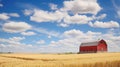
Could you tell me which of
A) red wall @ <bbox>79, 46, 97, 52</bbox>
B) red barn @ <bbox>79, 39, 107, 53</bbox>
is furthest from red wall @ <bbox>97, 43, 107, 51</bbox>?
red wall @ <bbox>79, 46, 97, 52</bbox>

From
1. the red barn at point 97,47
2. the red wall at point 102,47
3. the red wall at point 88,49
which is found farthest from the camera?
the red wall at point 88,49

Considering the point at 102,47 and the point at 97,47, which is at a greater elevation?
the point at 102,47

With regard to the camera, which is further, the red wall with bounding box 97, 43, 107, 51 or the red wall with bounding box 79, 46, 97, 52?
the red wall with bounding box 79, 46, 97, 52

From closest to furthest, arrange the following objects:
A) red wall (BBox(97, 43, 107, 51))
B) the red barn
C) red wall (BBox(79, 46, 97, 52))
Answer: the red barn < red wall (BBox(97, 43, 107, 51)) < red wall (BBox(79, 46, 97, 52))

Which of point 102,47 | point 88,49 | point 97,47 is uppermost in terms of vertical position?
point 102,47

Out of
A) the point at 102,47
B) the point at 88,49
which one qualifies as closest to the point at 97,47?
the point at 102,47

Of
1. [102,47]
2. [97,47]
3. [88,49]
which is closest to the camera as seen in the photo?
[97,47]

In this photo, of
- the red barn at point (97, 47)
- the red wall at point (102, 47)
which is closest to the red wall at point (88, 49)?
the red barn at point (97, 47)

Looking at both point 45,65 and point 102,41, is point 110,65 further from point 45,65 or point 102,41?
point 102,41

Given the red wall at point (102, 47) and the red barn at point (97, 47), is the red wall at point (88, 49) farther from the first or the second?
the red wall at point (102, 47)

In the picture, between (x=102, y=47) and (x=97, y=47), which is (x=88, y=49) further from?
(x=97, y=47)

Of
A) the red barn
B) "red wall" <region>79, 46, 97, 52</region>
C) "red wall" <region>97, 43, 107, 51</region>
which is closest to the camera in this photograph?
the red barn

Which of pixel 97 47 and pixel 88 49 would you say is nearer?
pixel 97 47

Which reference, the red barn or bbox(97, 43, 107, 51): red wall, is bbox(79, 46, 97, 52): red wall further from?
bbox(97, 43, 107, 51): red wall
